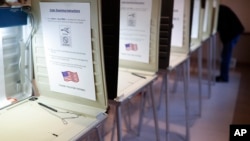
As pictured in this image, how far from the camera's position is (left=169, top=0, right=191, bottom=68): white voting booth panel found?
222 cm

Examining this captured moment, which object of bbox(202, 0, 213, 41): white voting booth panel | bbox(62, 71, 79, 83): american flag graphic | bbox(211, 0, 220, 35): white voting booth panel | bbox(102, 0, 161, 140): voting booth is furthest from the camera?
bbox(211, 0, 220, 35): white voting booth panel

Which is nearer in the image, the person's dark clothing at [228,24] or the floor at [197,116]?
the floor at [197,116]

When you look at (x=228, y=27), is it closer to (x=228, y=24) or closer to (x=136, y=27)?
(x=228, y=24)

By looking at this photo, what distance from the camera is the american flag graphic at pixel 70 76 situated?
1.16 m

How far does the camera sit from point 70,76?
46.4 inches

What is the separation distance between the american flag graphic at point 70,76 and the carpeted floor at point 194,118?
0.88 meters

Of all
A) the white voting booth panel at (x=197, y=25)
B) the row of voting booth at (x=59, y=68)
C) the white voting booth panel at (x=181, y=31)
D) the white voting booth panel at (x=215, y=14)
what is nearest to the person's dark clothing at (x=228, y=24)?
the white voting booth panel at (x=215, y=14)

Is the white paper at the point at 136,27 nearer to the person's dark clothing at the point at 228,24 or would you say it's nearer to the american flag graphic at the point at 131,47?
the american flag graphic at the point at 131,47

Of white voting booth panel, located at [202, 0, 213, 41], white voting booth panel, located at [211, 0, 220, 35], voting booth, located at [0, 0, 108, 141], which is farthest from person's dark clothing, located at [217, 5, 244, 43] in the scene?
voting booth, located at [0, 0, 108, 141]

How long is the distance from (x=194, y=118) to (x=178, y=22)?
112 cm

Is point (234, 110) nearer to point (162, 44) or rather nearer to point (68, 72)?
point (162, 44)

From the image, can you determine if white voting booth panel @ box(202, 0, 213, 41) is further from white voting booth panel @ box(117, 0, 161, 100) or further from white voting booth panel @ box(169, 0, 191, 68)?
white voting booth panel @ box(117, 0, 161, 100)

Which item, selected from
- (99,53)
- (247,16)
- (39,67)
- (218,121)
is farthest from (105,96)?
(247,16)

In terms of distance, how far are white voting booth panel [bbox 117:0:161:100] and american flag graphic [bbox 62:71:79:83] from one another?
42 centimetres
